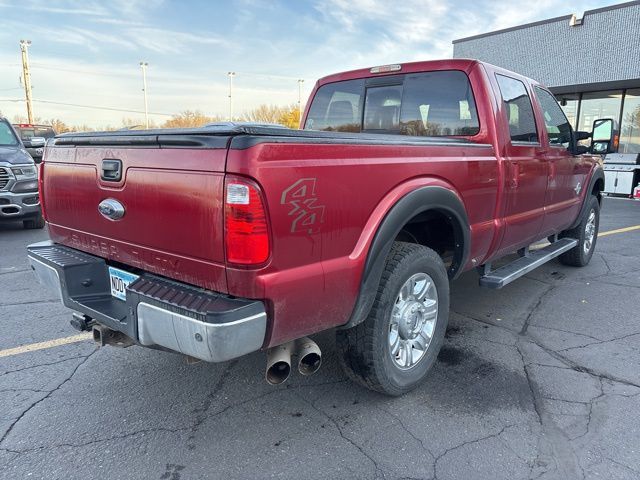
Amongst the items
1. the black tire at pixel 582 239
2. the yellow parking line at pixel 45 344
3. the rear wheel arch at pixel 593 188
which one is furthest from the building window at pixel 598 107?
the yellow parking line at pixel 45 344

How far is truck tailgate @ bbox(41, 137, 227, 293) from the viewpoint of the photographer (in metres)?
2.10

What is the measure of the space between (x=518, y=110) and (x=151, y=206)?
3.13m

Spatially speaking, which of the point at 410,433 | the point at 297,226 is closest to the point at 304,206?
the point at 297,226

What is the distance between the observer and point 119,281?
8.68ft

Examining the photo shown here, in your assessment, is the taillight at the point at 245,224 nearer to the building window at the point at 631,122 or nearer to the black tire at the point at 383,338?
the black tire at the point at 383,338

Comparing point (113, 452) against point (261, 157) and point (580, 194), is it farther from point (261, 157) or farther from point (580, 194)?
point (580, 194)

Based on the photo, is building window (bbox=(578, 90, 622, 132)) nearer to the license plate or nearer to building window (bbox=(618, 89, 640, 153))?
building window (bbox=(618, 89, 640, 153))

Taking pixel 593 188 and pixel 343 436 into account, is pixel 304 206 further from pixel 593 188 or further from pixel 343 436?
pixel 593 188

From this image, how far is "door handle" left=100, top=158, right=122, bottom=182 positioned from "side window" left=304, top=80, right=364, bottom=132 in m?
2.34

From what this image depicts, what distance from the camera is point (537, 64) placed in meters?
17.9

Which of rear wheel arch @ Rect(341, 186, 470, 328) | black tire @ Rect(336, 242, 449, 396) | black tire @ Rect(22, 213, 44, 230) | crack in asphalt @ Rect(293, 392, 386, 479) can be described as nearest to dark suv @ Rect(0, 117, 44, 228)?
black tire @ Rect(22, 213, 44, 230)

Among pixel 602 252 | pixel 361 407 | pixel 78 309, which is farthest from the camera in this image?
pixel 602 252

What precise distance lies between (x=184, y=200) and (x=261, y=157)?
428 mm

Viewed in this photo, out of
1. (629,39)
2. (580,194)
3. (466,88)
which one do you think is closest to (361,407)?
(466,88)
